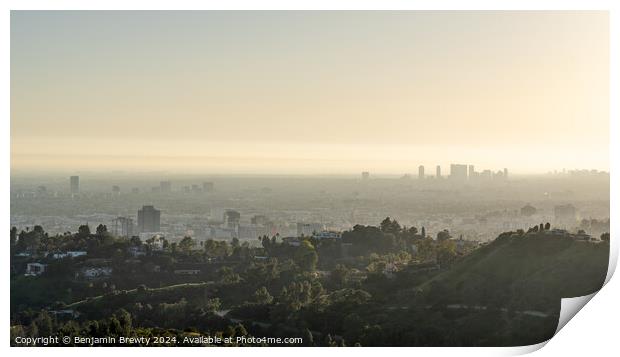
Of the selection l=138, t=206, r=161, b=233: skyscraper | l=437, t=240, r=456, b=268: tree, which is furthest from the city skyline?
l=437, t=240, r=456, b=268: tree

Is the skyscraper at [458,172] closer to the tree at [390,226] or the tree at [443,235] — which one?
the tree at [443,235]

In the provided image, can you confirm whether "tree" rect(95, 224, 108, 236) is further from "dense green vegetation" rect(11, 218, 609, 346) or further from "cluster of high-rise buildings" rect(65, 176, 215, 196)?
"cluster of high-rise buildings" rect(65, 176, 215, 196)

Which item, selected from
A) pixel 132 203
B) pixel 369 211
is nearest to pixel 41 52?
pixel 132 203

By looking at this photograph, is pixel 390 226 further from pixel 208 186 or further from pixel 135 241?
pixel 135 241

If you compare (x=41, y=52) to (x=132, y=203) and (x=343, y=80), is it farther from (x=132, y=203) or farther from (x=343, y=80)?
(x=343, y=80)

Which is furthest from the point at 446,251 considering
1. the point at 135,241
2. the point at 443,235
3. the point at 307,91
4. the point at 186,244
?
the point at 135,241

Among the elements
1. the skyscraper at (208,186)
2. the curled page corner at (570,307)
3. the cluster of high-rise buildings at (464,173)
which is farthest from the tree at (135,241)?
the curled page corner at (570,307)

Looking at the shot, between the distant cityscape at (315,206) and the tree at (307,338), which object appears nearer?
the tree at (307,338)
